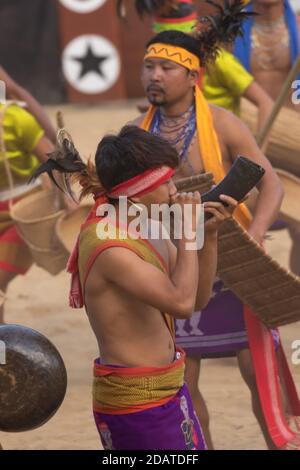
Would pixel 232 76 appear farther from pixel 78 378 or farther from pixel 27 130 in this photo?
pixel 78 378

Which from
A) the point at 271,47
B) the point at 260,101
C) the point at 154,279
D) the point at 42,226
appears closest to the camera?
the point at 154,279

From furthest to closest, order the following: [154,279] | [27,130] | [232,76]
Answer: [232,76]
[27,130]
[154,279]

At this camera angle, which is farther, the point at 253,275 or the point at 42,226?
the point at 42,226

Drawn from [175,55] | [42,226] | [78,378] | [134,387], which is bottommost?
[78,378]

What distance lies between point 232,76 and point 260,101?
0.75ft

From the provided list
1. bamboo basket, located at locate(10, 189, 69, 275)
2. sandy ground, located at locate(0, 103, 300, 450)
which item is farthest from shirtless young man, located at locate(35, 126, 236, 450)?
bamboo basket, located at locate(10, 189, 69, 275)

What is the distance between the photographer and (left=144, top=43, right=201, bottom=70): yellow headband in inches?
196

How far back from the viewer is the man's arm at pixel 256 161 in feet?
16.0

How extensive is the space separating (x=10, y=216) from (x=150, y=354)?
2.61 meters

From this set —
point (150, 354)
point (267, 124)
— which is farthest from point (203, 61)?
point (150, 354)

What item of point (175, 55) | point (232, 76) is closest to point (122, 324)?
point (175, 55)

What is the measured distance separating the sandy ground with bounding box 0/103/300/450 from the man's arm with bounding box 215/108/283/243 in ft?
3.75

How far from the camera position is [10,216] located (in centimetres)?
628

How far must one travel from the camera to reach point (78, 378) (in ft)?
21.9
